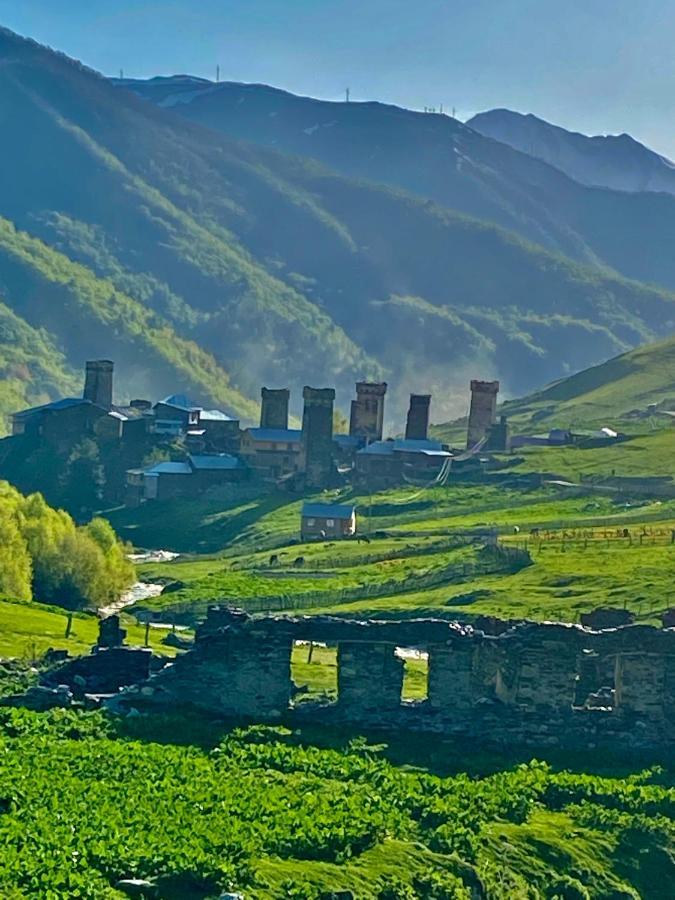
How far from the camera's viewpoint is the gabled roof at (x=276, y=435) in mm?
151875

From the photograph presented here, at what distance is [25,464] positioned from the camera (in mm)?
154125

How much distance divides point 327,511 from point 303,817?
93513mm

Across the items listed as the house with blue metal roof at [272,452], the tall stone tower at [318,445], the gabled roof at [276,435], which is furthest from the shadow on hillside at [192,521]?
the gabled roof at [276,435]

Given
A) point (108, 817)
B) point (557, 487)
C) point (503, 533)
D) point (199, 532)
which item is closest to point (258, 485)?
point (199, 532)

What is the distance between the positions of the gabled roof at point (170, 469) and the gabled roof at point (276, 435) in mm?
8179

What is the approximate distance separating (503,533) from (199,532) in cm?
2955

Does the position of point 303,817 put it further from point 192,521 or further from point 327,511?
point 192,521

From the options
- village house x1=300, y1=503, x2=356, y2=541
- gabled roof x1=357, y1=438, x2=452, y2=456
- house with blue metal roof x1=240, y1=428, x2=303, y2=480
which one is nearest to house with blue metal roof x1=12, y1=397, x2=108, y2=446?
house with blue metal roof x1=240, y1=428, x2=303, y2=480

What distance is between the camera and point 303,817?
27.9 metres

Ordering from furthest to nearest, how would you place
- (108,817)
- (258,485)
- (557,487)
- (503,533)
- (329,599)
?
(258,485), (557,487), (503,533), (329,599), (108,817)

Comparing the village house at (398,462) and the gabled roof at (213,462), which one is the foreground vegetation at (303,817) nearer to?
the village house at (398,462)

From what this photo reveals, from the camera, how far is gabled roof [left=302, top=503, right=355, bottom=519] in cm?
12094

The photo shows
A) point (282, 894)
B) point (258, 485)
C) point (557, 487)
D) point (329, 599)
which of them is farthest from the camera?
point (258, 485)

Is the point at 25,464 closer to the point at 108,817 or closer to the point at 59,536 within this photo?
the point at 59,536
